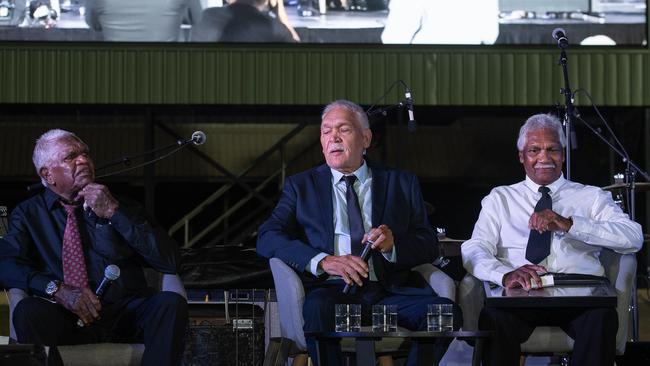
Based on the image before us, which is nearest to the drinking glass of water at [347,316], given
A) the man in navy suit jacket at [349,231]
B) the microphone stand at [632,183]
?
the man in navy suit jacket at [349,231]

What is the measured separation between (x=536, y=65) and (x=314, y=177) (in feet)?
18.6

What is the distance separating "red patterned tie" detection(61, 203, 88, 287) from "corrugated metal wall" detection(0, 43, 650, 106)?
5561mm

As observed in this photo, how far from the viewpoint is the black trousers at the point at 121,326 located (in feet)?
11.3

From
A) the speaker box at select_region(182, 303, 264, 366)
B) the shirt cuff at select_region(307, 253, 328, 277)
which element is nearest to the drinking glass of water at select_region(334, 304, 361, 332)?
the shirt cuff at select_region(307, 253, 328, 277)

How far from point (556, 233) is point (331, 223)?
839 mm

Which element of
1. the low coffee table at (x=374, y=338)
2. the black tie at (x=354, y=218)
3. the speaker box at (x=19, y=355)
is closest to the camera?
the speaker box at (x=19, y=355)

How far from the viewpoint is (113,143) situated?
9820 mm

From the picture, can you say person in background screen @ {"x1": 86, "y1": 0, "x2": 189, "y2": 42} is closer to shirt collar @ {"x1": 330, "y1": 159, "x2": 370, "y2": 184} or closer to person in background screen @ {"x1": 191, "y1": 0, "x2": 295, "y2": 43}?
person in background screen @ {"x1": 191, "y1": 0, "x2": 295, "y2": 43}

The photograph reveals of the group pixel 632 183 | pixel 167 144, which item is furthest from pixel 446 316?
pixel 167 144

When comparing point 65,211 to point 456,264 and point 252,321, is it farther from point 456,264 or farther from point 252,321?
point 456,264

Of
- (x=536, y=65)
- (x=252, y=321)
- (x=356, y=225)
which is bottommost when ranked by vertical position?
(x=252, y=321)

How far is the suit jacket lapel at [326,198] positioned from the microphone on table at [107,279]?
30.2 inches

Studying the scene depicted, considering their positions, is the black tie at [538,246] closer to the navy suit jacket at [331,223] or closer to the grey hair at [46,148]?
the navy suit jacket at [331,223]

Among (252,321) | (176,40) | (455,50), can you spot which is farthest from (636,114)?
(252,321)
